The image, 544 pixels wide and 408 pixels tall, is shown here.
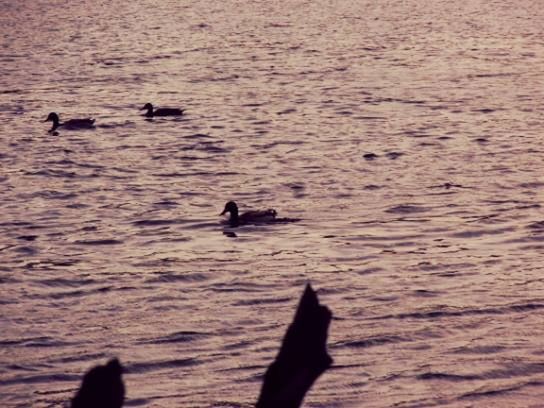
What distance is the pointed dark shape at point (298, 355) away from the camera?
731 cm

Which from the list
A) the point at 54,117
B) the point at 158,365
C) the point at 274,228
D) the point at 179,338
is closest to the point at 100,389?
the point at 158,365

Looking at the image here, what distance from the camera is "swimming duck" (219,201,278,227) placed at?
18969 millimetres

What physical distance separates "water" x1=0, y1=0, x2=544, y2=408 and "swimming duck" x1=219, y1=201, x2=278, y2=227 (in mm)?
254

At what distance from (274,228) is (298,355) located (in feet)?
36.9

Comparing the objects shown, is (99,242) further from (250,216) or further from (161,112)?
(161,112)

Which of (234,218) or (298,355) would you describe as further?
(234,218)

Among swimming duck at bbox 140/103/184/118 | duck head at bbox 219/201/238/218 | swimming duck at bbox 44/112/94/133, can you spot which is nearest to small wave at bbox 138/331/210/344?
duck head at bbox 219/201/238/218

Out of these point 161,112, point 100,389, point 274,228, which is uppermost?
point 100,389

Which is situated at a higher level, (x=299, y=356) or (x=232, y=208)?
(x=299, y=356)

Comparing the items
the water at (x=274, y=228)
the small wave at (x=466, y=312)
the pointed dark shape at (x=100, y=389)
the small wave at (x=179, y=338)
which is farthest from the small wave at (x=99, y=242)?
the pointed dark shape at (x=100, y=389)

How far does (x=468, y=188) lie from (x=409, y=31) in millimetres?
37160

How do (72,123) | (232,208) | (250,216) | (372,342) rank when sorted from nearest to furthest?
1. (372,342)
2. (250,216)
3. (232,208)
4. (72,123)

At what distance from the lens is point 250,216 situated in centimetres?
1906

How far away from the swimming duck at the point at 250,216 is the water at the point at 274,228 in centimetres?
25
